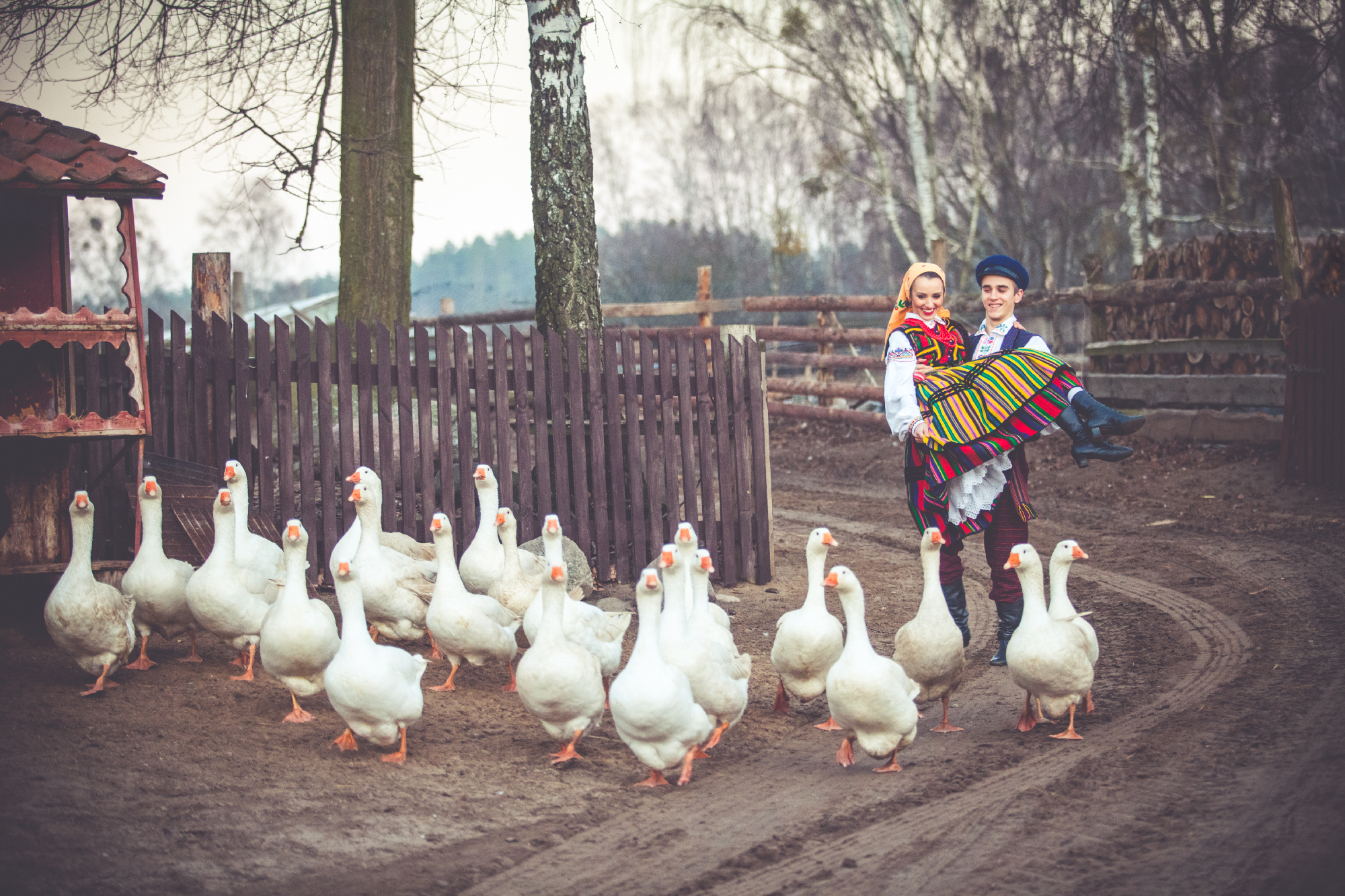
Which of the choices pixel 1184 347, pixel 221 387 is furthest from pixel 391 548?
pixel 1184 347

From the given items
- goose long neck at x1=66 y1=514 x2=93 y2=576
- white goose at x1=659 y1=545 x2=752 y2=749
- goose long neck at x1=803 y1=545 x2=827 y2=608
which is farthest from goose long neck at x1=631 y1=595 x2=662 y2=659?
goose long neck at x1=66 y1=514 x2=93 y2=576

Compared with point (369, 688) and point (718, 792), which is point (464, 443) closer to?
point (369, 688)

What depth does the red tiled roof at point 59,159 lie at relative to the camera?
4875 millimetres

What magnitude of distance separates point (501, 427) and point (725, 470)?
5.15ft

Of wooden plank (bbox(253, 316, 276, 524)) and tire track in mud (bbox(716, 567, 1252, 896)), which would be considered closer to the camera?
tire track in mud (bbox(716, 567, 1252, 896))

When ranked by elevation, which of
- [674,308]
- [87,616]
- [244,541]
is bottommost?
[87,616]

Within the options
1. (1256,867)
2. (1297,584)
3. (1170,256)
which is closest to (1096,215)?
(1170,256)

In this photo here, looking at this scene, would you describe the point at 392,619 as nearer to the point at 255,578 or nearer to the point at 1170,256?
the point at 255,578

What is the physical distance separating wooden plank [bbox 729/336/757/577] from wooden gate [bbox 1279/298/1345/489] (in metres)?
5.27

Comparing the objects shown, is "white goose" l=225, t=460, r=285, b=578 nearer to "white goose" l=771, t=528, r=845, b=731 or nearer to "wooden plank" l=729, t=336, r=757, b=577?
"white goose" l=771, t=528, r=845, b=731

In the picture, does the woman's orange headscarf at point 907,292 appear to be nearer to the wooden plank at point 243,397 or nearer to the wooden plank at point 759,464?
the wooden plank at point 759,464

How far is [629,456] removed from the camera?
6.95 meters

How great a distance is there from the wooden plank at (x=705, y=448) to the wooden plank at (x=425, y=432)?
1792 mm

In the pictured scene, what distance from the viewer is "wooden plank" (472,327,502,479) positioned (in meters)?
6.66
